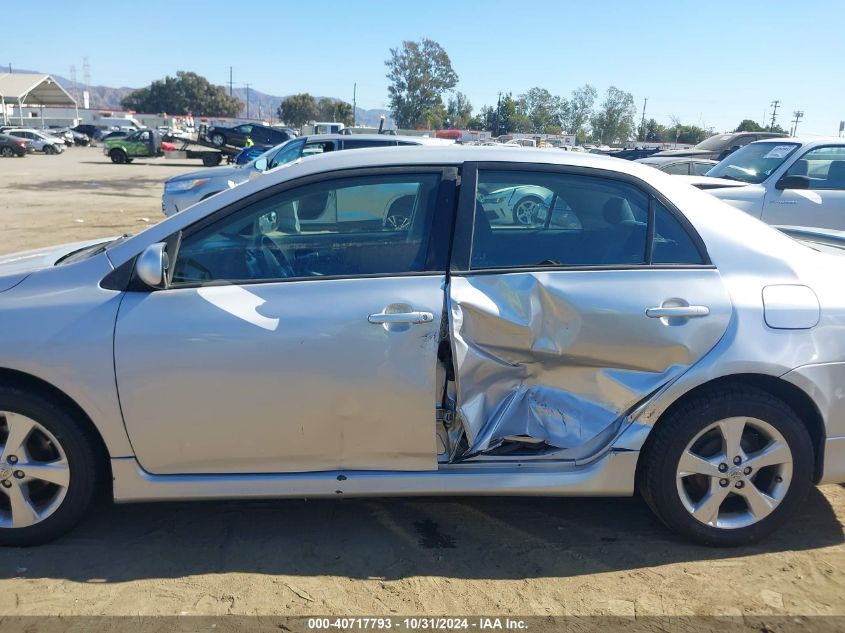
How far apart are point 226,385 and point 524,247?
146cm

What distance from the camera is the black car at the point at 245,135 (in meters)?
33.7

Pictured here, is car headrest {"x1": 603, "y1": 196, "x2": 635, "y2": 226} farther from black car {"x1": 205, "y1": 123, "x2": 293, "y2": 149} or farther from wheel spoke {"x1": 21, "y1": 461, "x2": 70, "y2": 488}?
black car {"x1": 205, "y1": 123, "x2": 293, "y2": 149}

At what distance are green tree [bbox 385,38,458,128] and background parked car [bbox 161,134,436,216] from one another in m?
82.1

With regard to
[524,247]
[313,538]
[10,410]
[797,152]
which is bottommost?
[313,538]

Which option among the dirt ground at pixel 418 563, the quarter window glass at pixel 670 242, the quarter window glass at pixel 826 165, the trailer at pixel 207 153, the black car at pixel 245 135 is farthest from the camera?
the trailer at pixel 207 153

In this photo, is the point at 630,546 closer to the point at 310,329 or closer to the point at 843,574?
the point at 843,574

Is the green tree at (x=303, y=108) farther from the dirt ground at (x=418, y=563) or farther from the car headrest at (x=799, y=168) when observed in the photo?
the dirt ground at (x=418, y=563)

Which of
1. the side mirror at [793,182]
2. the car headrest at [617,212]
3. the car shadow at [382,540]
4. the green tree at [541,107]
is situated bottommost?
the car shadow at [382,540]

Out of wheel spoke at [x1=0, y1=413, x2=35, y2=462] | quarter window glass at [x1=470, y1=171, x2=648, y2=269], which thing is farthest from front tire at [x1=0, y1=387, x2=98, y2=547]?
quarter window glass at [x1=470, y1=171, x2=648, y2=269]

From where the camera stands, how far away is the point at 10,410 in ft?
9.64

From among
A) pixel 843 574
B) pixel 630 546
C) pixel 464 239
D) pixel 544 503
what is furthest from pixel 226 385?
pixel 843 574

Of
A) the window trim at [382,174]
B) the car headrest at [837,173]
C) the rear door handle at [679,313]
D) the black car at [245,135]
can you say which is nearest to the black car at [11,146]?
the black car at [245,135]

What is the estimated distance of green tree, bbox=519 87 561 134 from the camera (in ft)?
236

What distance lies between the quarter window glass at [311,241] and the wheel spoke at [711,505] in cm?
162
